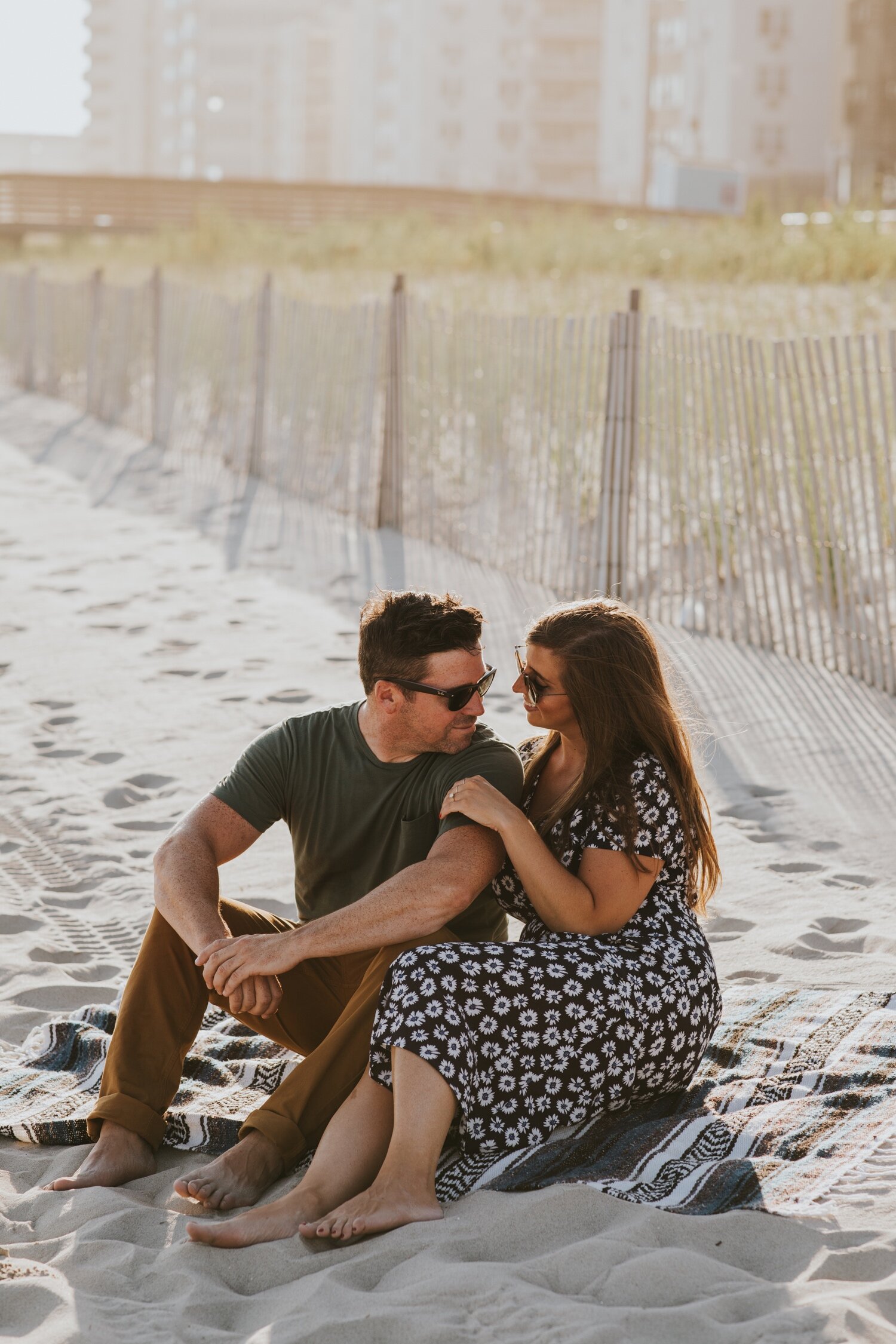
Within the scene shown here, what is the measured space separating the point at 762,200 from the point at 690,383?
16.1 metres

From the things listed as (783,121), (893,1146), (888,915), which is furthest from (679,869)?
(783,121)

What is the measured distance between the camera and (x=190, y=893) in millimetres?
2738

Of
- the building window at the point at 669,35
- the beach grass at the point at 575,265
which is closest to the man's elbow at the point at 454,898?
the beach grass at the point at 575,265

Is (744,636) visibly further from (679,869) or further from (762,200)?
(762,200)

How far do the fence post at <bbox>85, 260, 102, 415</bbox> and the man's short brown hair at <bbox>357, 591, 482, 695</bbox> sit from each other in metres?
12.8

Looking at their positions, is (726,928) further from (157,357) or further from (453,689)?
(157,357)

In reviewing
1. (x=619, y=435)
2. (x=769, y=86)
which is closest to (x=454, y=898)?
(x=619, y=435)

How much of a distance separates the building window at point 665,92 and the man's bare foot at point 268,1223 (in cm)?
5996

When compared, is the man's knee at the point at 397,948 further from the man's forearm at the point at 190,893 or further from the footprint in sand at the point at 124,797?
the footprint in sand at the point at 124,797

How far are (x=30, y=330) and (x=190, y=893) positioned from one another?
1600 cm

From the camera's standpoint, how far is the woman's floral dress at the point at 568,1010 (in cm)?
240

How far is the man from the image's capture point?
8.46ft

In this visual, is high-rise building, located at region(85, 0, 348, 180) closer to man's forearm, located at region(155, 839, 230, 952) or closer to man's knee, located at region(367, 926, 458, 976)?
man's forearm, located at region(155, 839, 230, 952)

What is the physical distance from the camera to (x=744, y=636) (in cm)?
650
